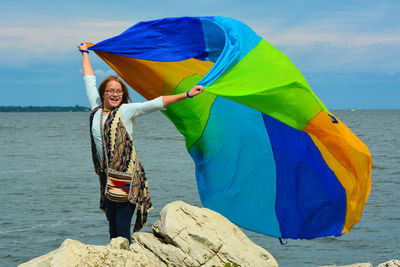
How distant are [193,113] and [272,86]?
1175 mm

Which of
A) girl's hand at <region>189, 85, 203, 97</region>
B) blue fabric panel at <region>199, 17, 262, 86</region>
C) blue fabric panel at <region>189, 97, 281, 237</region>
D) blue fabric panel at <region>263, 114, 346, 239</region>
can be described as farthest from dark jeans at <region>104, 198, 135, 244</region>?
blue fabric panel at <region>263, 114, 346, 239</region>

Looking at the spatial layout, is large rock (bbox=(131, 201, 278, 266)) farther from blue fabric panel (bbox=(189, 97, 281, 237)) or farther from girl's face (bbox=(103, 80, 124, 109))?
girl's face (bbox=(103, 80, 124, 109))

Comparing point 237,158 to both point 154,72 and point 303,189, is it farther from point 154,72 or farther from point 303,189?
point 154,72

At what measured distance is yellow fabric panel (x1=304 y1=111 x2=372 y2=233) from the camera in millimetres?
6051

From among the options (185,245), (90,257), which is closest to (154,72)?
(185,245)

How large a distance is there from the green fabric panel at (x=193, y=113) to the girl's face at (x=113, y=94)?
4.52 ft

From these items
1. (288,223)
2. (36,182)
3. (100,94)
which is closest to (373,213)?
(288,223)

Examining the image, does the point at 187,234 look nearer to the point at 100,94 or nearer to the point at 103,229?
the point at 100,94

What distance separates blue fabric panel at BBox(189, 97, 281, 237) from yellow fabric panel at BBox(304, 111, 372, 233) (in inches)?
25.9

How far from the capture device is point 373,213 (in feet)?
46.3

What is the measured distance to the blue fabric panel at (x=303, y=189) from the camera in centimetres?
627

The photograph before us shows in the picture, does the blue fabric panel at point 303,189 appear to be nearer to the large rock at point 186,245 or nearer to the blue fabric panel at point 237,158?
the blue fabric panel at point 237,158

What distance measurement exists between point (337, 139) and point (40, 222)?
9.96 metres

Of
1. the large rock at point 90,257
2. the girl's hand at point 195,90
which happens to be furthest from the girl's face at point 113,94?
the large rock at point 90,257
